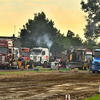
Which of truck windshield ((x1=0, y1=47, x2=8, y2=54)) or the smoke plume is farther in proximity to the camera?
the smoke plume

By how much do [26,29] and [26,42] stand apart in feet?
13.8

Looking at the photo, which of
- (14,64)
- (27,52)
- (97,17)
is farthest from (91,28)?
(14,64)

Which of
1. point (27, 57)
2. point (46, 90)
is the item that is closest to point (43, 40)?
point (27, 57)

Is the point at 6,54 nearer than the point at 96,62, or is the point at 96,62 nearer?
the point at 96,62

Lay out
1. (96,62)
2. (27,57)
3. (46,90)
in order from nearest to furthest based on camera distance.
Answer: (46,90)
(96,62)
(27,57)

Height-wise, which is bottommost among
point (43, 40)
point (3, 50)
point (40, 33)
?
point (3, 50)

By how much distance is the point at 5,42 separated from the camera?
39.6 meters

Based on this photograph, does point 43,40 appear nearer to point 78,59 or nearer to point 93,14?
point 93,14

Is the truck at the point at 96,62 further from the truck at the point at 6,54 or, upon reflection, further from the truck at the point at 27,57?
the truck at the point at 27,57

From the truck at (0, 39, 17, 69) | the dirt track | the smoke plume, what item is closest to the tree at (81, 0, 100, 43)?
the smoke plume

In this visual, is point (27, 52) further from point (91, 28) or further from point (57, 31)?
point (57, 31)

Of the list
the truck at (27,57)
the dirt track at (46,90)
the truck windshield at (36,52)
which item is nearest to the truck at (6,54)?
the truck at (27,57)

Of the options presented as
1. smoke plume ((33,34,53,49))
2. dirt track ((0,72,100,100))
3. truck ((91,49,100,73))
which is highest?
smoke plume ((33,34,53,49))

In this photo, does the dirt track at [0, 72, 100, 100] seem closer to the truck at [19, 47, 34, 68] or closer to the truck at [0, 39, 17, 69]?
the truck at [0, 39, 17, 69]
